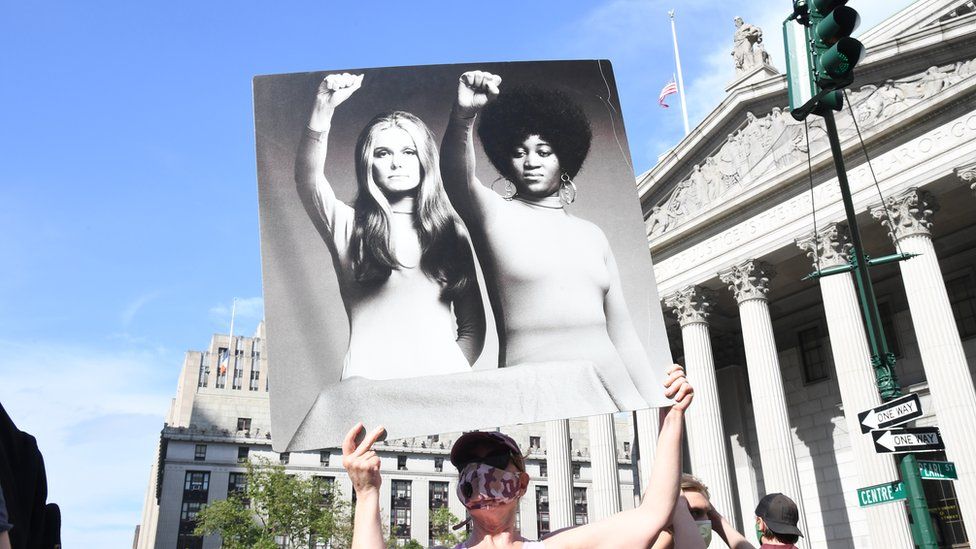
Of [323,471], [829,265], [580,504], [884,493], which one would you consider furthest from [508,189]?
[580,504]

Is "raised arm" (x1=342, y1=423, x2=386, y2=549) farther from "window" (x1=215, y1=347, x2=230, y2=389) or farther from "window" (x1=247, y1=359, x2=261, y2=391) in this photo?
"window" (x1=247, y1=359, x2=261, y2=391)

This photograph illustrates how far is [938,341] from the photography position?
76.5ft

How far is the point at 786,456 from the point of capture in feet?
87.3

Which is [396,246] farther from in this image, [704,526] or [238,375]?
[238,375]

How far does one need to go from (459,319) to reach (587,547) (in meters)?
1.68

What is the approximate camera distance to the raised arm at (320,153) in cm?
462

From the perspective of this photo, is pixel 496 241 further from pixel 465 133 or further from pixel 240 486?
pixel 240 486

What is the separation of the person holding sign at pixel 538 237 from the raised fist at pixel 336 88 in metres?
0.62

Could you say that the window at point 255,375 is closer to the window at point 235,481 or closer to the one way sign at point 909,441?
the window at point 235,481

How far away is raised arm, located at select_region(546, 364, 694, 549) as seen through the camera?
10.4 feet

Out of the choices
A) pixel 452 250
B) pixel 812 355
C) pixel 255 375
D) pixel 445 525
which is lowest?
pixel 452 250

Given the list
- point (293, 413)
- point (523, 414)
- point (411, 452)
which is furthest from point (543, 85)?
point (411, 452)

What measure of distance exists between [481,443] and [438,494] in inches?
3247

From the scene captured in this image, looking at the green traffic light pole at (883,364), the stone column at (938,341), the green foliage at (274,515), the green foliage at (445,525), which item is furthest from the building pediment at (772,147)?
the green foliage at (445,525)
